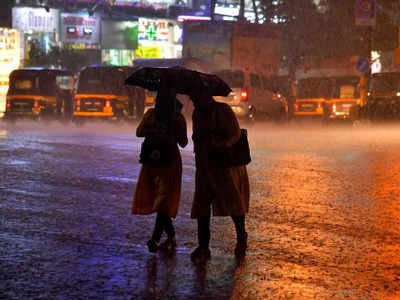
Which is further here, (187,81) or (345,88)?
(345,88)

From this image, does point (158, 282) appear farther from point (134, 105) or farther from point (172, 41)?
point (172, 41)

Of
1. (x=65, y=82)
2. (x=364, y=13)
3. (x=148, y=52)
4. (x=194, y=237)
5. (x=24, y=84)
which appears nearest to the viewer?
(x=194, y=237)

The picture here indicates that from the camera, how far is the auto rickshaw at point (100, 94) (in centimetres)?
2953

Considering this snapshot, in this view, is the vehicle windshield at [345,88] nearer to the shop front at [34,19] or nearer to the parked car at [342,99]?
the parked car at [342,99]

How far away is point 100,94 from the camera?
29594 millimetres

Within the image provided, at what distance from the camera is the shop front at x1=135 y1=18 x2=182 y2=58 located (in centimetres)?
6038

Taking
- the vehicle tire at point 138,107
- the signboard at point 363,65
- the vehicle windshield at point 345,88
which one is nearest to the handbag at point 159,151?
the vehicle tire at point 138,107

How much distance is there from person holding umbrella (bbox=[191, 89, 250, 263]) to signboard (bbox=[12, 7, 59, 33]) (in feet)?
159

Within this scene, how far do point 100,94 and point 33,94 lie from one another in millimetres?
3112

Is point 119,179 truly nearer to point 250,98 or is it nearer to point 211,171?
point 211,171

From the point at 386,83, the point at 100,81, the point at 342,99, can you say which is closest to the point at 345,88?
the point at 342,99

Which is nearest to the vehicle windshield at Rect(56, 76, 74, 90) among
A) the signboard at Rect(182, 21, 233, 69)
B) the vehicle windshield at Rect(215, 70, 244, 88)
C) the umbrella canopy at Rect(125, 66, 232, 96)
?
the vehicle windshield at Rect(215, 70, 244, 88)

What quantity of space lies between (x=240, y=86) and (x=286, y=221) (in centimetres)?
1955

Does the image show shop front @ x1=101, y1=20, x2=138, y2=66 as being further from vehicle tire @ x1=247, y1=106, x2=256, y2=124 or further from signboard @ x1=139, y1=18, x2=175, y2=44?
vehicle tire @ x1=247, y1=106, x2=256, y2=124
